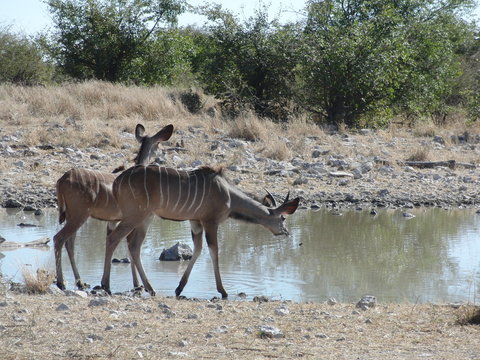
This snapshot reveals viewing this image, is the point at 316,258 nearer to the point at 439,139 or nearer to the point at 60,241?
the point at 60,241

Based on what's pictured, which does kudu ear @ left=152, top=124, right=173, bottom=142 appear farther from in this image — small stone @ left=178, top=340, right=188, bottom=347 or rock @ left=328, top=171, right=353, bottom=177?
rock @ left=328, top=171, right=353, bottom=177

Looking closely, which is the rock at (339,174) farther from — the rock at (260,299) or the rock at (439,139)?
the rock at (260,299)

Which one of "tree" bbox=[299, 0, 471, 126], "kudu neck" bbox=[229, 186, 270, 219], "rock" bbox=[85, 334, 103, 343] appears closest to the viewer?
"rock" bbox=[85, 334, 103, 343]

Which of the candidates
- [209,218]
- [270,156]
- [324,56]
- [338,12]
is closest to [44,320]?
[209,218]

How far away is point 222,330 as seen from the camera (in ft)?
21.1

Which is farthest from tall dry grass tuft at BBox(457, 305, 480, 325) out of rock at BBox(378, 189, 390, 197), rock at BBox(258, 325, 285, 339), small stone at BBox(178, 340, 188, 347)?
rock at BBox(378, 189, 390, 197)

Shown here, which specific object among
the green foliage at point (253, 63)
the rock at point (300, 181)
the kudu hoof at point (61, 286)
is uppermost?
the green foliage at point (253, 63)

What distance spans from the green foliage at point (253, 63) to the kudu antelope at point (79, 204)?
592 inches

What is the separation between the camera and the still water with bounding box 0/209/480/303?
9508mm

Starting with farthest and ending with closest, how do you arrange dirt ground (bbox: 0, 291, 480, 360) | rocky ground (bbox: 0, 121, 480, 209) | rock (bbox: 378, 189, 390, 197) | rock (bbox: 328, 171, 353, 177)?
rock (bbox: 328, 171, 353, 177) < rock (bbox: 378, 189, 390, 197) < rocky ground (bbox: 0, 121, 480, 209) < dirt ground (bbox: 0, 291, 480, 360)

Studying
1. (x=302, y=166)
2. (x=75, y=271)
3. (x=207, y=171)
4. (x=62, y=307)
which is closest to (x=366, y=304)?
(x=207, y=171)

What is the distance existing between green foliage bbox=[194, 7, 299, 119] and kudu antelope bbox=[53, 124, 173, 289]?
49.3 feet

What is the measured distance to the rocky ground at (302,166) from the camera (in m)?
15.9

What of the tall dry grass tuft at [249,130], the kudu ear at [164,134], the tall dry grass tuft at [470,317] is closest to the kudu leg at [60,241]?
the kudu ear at [164,134]
